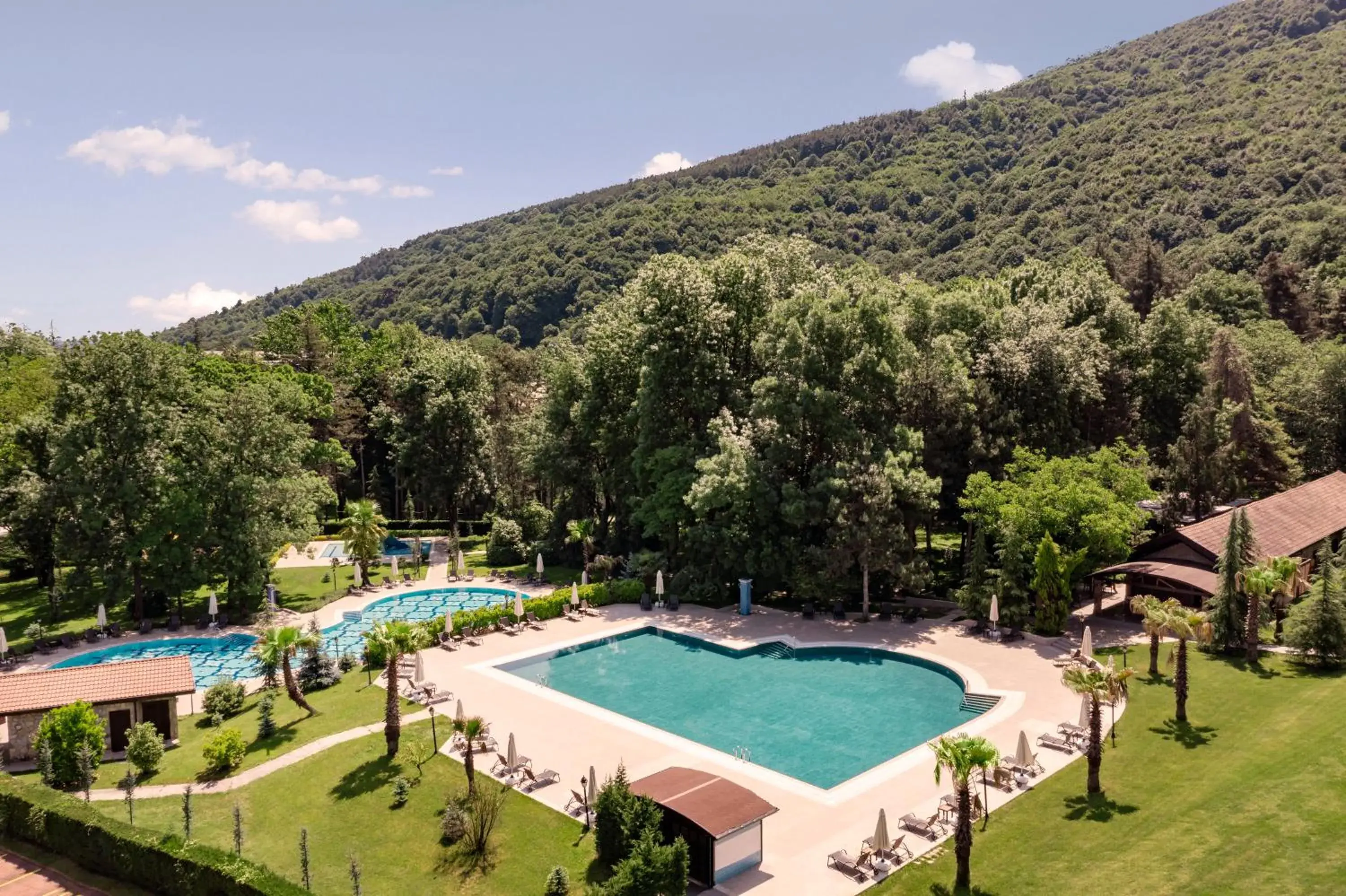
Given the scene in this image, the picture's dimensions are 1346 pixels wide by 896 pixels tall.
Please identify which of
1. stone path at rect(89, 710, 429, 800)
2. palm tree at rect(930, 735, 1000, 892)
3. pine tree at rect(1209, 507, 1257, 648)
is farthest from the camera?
pine tree at rect(1209, 507, 1257, 648)

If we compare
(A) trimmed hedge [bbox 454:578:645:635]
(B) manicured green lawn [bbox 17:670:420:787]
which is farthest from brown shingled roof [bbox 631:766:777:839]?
(A) trimmed hedge [bbox 454:578:645:635]

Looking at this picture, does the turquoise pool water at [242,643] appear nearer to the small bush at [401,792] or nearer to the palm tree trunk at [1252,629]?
the small bush at [401,792]

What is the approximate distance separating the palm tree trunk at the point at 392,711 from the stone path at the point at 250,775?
5.92 ft

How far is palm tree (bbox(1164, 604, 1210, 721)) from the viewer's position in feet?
68.9

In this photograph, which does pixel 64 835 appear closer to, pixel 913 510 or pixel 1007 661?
pixel 1007 661

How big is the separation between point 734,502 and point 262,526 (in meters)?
19.0

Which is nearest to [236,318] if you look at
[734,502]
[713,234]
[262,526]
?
[713,234]

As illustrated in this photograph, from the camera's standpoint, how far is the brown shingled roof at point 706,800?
15.5 m

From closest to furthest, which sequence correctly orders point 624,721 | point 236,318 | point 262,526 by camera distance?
point 624,721, point 262,526, point 236,318

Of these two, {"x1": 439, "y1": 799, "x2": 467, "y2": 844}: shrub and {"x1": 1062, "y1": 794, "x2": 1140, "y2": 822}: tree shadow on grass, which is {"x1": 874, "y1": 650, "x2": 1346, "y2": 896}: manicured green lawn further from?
{"x1": 439, "y1": 799, "x2": 467, "y2": 844}: shrub

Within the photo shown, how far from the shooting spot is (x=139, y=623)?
3394 centimetres

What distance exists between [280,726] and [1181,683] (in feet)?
76.9

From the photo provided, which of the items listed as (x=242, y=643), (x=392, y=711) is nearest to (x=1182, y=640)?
(x=392, y=711)

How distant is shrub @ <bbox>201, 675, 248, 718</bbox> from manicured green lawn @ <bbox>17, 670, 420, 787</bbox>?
234 millimetres
